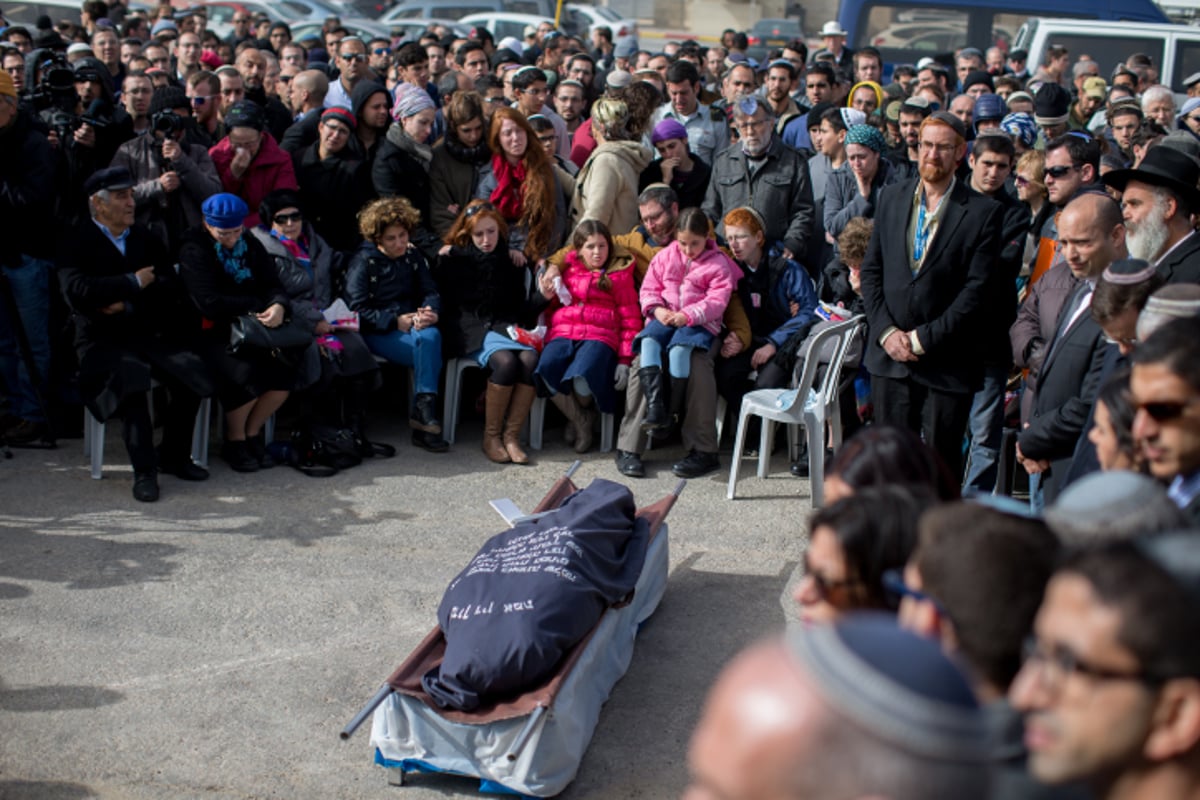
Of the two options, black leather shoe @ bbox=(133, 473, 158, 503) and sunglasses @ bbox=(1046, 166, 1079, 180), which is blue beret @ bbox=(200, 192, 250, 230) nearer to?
black leather shoe @ bbox=(133, 473, 158, 503)

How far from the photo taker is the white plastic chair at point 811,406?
644cm

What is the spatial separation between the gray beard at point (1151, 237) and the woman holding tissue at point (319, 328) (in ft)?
13.3

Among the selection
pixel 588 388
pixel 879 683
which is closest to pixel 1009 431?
pixel 588 388

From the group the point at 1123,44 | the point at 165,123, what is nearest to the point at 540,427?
the point at 165,123

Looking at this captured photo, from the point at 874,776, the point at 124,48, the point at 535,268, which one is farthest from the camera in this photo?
the point at 124,48

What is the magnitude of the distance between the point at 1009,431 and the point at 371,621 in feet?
10.4

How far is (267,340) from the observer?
21.1ft

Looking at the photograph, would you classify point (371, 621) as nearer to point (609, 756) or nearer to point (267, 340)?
point (609, 756)

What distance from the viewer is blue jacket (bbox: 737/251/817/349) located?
709 centimetres

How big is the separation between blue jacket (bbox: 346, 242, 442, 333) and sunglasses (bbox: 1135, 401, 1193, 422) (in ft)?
16.7

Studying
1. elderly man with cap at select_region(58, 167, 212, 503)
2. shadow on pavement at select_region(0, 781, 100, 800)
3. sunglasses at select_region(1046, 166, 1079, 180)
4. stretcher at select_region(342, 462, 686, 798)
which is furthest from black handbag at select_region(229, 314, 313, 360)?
sunglasses at select_region(1046, 166, 1079, 180)

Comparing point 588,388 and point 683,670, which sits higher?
point 588,388

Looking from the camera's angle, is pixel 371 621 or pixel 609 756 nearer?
pixel 609 756

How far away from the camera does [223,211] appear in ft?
20.9
